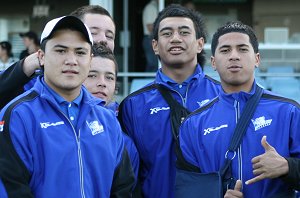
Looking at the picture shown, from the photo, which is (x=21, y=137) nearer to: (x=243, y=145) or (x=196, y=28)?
(x=243, y=145)

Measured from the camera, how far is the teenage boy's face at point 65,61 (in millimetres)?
3297

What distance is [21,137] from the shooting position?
3.11 metres

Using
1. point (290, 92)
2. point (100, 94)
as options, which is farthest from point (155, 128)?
point (290, 92)

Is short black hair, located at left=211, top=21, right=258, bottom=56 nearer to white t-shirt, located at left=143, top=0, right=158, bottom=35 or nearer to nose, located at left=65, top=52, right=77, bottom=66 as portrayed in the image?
nose, located at left=65, top=52, right=77, bottom=66

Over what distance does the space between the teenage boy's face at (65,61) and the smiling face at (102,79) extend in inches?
27.1

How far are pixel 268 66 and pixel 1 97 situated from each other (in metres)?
7.29

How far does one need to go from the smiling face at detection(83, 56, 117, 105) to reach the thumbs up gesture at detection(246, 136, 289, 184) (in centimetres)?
106

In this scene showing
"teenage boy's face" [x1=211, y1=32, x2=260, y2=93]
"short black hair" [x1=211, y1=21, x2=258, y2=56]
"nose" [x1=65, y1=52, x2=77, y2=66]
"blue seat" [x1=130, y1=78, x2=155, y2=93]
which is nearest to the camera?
"nose" [x1=65, y1=52, x2=77, y2=66]

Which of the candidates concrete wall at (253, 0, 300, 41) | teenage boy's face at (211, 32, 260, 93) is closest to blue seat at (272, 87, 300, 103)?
concrete wall at (253, 0, 300, 41)

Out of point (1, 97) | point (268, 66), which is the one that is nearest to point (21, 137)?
point (1, 97)

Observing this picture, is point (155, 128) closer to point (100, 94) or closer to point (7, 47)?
point (100, 94)

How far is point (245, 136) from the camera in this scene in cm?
358

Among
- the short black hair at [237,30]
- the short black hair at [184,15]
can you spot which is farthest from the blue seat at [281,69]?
the short black hair at [237,30]

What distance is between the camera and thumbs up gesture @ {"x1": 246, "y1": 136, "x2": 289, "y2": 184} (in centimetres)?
342
